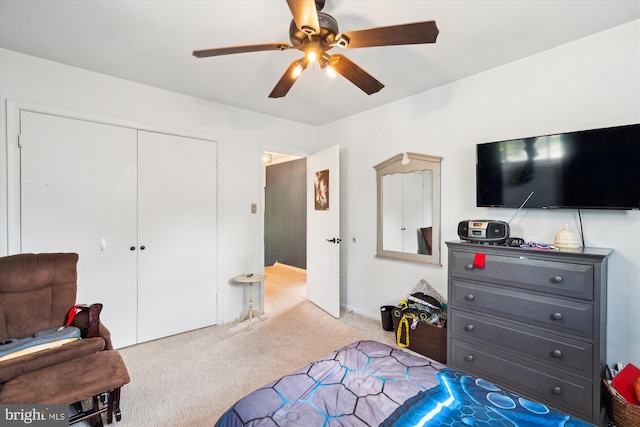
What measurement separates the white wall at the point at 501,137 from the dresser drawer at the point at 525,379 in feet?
1.74

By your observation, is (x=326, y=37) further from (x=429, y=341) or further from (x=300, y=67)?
(x=429, y=341)

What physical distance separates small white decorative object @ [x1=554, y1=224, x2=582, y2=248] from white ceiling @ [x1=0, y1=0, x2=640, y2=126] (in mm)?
1422

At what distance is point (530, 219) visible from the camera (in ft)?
7.93

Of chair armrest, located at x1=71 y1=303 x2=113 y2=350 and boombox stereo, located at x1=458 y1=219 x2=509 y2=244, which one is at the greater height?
boombox stereo, located at x1=458 y1=219 x2=509 y2=244

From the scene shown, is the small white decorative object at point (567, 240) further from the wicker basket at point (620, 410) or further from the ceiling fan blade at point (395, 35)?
the ceiling fan blade at point (395, 35)

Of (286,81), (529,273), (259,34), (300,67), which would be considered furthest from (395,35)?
(529,273)

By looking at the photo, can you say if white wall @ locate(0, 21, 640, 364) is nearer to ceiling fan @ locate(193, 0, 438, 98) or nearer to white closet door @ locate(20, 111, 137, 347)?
white closet door @ locate(20, 111, 137, 347)

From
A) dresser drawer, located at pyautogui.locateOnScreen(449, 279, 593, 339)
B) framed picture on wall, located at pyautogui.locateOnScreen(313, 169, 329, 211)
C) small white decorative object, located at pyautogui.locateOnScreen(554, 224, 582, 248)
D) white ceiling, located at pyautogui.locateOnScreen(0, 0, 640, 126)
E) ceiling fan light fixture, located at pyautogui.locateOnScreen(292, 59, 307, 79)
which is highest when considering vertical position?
white ceiling, located at pyautogui.locateOnScreen(0, 0, 640, 126)

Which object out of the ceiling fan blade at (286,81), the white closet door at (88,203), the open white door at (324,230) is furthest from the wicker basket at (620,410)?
the white closet door at (88,203)

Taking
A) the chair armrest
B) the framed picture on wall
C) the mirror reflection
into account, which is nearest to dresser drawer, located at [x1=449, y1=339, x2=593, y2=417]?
the mirror reflection

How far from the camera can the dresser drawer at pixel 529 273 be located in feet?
5.91

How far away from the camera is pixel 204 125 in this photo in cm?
340

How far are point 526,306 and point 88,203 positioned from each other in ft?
12.1

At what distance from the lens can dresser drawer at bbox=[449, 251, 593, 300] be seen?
5.91 ft
